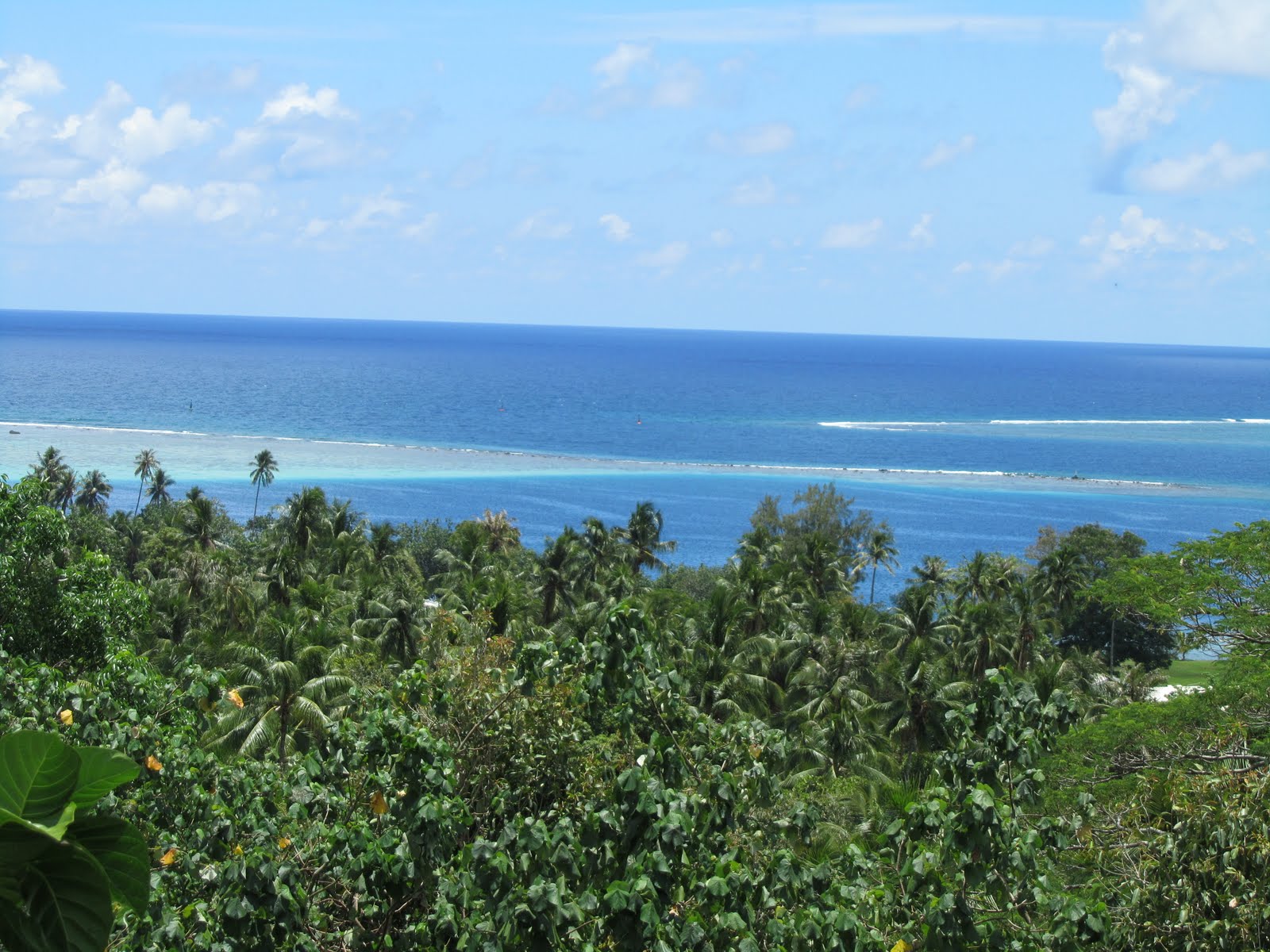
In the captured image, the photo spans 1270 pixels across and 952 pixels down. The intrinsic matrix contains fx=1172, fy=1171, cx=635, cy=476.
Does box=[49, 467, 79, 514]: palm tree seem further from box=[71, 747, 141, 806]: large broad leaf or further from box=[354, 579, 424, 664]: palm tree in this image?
box=[71, 747, 141, 806]: large broad leaf

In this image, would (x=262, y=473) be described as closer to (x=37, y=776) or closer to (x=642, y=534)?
(x=642, y=534)

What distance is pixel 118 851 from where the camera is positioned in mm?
3254

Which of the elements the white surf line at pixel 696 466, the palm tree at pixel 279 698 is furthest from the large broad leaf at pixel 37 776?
the white surf line at pixel 696 466

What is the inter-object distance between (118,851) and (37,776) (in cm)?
39

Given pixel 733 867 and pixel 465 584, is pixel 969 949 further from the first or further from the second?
pixel 465 584


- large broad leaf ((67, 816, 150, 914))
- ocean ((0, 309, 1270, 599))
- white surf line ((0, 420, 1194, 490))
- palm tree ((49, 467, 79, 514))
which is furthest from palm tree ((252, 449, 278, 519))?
large broad leaf ((67, 816, 150, 914))

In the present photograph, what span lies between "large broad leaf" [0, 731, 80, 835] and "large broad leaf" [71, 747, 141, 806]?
80 mm

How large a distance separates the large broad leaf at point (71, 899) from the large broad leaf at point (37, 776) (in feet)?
0.40

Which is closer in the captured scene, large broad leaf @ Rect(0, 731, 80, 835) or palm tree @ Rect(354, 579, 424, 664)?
large broad leaf @ Rect(0, 731, 80, 835)

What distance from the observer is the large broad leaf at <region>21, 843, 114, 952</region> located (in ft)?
10.2

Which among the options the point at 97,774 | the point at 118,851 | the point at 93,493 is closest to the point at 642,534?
the point at 93,493

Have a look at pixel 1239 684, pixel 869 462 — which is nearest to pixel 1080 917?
pixel 1239 684

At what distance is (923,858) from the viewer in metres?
8.01

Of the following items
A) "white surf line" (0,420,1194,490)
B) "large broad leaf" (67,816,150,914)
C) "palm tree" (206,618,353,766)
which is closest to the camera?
"large broad leaf" (67,816,150,914)
